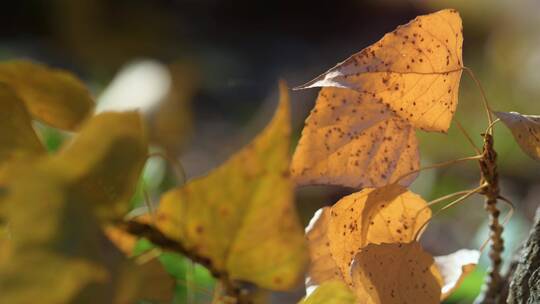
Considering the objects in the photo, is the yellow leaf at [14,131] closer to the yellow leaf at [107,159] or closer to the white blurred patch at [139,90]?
the yellow leaf at [107,159]

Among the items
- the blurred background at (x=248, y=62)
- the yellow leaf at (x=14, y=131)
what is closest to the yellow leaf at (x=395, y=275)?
the yellow leaf at (x=14, y=131)

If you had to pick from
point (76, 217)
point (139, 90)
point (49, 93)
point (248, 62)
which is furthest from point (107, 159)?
point (248, 62)

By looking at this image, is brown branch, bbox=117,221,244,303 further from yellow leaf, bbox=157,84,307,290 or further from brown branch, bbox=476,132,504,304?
brown branch, bbox=476,132,504,304

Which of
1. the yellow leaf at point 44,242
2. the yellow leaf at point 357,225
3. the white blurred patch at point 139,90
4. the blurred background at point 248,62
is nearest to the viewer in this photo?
the yellow leaf at point 44,242

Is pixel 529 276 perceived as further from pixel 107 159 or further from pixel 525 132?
pixel 107 159

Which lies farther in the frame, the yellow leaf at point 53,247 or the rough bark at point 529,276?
the rough bark at point 529,276

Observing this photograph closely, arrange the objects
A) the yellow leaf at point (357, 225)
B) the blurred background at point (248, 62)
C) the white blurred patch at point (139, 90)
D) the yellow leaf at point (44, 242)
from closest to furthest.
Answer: the yellow leaf at point (44, 242) → the yellow leaf at point (357, 225) → the white blurred patch at point (139, 90) → the blurred background at point (248, 62)
